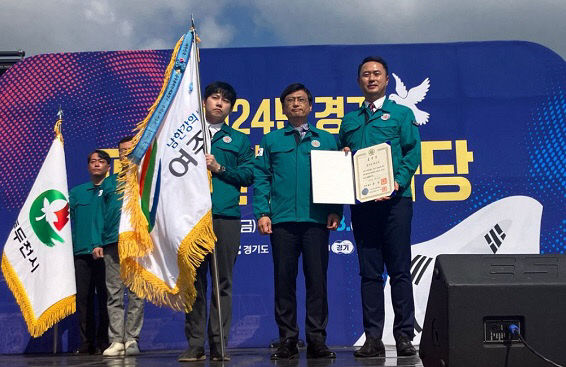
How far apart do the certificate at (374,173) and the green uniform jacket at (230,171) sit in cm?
65

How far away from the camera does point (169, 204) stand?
4230 millimetres

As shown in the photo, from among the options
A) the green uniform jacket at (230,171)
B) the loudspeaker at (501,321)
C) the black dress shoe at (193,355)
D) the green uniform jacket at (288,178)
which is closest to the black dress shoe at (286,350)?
the black dress shoe at (193,355)

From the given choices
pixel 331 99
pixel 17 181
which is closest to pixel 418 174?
pixel 331 99

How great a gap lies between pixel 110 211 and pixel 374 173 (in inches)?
90.5

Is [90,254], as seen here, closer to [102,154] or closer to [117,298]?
[117,298]

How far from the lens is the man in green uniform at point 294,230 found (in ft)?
13.7

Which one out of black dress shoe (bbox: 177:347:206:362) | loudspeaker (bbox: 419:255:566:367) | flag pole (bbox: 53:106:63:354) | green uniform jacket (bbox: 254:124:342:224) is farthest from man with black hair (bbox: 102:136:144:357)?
loudspeaker (bbox: 419:255:566:367)

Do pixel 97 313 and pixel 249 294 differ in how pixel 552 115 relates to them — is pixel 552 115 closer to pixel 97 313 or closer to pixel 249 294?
pixel 249 294

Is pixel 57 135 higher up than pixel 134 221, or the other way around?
pixel 57 135

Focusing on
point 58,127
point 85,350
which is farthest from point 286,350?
point 58,127

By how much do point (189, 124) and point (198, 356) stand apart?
131 cm

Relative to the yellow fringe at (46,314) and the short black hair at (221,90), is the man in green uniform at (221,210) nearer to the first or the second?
the short black hair at (221,90)

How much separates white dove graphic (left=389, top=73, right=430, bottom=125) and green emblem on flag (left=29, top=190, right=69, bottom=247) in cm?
274

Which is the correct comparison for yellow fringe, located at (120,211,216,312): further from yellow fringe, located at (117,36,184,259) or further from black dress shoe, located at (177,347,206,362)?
black dress shoe, located at (177,347,206,362)
